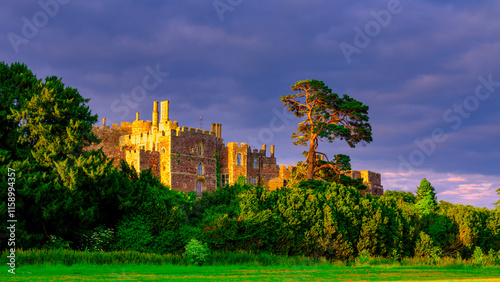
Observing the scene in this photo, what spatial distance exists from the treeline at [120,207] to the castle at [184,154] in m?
33.8

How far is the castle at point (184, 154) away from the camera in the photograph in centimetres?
7381

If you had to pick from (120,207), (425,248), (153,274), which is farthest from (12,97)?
(425,248)

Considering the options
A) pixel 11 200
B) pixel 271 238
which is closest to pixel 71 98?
pixel 11 200

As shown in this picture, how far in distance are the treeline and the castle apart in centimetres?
3378

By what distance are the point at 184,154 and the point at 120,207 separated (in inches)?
1676

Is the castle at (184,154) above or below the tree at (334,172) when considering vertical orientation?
above

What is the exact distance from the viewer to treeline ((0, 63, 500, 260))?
30.5 meters

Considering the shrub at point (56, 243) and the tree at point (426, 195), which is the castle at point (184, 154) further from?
the shrub at point (56, 243)

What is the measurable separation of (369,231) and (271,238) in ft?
26.1

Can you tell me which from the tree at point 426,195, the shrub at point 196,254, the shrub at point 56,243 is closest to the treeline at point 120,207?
the shrub at point 56,243

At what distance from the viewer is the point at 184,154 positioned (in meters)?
75.2

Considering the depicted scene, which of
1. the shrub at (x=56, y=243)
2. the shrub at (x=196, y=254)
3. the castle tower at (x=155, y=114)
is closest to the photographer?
the shrub at (x=196, y=254)

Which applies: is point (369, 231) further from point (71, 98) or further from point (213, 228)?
point (71, 98)

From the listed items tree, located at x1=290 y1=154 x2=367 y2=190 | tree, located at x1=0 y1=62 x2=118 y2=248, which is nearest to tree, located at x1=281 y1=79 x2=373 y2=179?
tree, located at x1=290 y1=154 x2=367 y2=190
